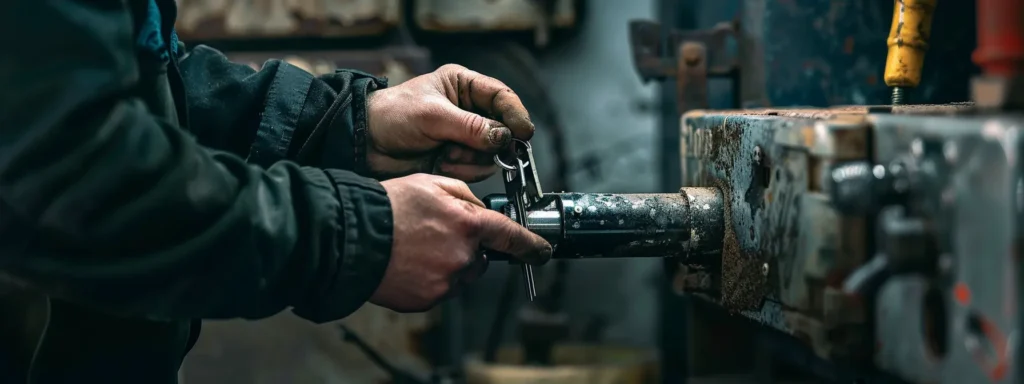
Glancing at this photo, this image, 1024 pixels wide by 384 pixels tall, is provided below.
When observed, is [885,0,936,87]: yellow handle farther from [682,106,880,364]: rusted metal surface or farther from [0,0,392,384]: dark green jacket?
[0,0,392,384]: dark green jacket

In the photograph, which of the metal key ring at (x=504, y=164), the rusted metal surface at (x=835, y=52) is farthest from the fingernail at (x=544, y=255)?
the rusted metal surface at (x=835, y=52)

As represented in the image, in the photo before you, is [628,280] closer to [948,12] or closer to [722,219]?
[948,12]

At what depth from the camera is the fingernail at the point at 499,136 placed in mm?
969

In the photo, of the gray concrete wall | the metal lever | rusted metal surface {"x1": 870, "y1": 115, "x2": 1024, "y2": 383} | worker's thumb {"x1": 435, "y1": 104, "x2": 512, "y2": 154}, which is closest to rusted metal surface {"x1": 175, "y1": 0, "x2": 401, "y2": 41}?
the gray concrete wall

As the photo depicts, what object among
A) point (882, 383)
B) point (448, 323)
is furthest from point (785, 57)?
point (448, 323)

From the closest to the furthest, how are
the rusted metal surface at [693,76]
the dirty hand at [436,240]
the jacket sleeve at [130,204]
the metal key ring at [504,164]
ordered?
the jacket sleeve at [130,204] < the dirty hand at [436,240] < the metal key ring at [504,164] < the rusted metal surface at [693,76]

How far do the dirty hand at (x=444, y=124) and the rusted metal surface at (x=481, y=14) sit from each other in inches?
33.2

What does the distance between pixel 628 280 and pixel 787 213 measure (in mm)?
1385

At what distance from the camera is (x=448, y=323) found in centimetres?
194

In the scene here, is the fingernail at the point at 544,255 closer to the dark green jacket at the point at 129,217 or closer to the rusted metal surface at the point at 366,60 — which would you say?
the dark green jacket at the point at 129,217

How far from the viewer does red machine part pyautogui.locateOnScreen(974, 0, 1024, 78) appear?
0.58 metres

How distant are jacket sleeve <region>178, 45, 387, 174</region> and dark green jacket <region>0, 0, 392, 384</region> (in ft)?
0.49

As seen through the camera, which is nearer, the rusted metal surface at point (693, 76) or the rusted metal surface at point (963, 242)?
the rusted metal surface at point (963, 242)

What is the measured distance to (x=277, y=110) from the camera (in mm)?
1053
